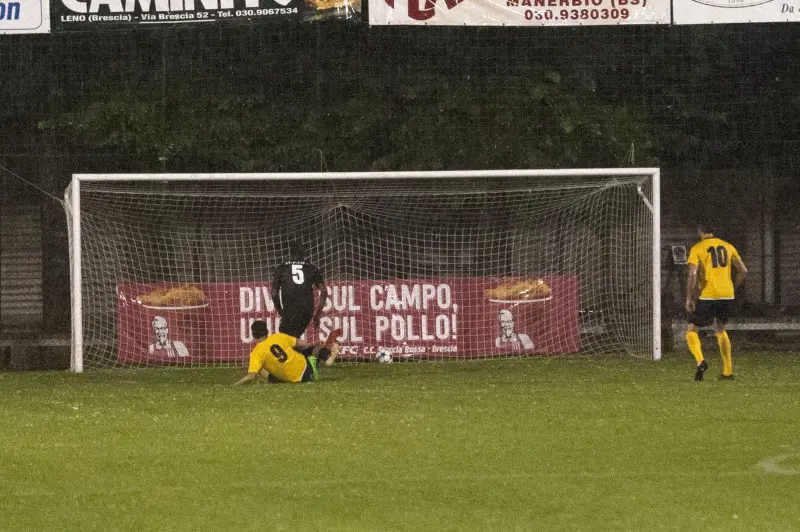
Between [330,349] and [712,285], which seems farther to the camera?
[330,349]

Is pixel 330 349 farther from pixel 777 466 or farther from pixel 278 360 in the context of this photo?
pixel 777 466

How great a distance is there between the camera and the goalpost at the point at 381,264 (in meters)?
19.4

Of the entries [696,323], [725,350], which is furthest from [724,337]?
[696,323]

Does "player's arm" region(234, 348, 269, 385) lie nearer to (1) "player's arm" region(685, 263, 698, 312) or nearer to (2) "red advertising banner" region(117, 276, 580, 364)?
(2) "red advertising banner" region(117, 276, 580, 364)

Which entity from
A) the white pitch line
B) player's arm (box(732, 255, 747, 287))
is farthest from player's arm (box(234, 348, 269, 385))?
the white pitch line

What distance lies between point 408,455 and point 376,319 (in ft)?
33.5

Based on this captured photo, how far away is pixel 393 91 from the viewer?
22906 millimetres

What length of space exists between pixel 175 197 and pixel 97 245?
2039 mm

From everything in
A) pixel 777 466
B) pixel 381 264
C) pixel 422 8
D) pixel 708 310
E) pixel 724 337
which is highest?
pixel 422 8

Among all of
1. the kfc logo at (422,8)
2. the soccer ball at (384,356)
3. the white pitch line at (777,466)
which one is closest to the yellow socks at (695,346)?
the soccer ball at (384,356)

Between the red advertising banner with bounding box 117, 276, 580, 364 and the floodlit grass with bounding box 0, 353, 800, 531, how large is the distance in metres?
3.50

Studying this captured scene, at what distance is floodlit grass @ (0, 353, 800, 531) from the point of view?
7461mm

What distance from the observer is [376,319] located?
19797 millimetres

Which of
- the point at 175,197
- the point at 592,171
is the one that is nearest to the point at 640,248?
the point at 592,171
